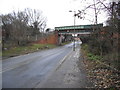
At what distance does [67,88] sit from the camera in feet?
24.5

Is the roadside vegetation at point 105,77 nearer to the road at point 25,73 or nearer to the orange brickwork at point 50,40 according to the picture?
the road at point 25,73

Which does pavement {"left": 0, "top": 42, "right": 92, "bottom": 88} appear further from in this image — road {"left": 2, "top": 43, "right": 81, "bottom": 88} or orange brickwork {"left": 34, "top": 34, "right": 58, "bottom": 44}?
orange brickwork {"left": 34, "top": 34, "right": 58, "bottom": 44}

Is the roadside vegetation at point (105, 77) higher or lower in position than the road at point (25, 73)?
higher

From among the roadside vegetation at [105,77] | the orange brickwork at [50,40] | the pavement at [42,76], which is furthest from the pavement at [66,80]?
the orange brickwork at [50,40]

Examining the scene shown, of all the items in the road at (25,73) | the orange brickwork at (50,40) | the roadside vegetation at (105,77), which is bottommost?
the road at (25,73)

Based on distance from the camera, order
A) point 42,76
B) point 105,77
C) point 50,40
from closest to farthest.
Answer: point 105,77, point 42,76, point 50,40

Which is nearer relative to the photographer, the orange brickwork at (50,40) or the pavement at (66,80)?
the pavement at (66,80)

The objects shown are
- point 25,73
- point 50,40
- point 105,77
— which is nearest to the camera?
point 105,77

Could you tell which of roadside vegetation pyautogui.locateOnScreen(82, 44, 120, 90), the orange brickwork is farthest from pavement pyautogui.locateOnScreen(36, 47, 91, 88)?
the orange brickwork

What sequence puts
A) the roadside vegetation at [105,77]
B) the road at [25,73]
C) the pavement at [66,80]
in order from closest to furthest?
the roadside vegetation at [105,77], the pavement at [66,80], the road at [25,73]

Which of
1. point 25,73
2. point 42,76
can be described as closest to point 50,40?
point 25,73

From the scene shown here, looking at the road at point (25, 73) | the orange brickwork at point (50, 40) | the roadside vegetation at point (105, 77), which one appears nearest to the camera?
the roadside vegetation at point (105, 77)

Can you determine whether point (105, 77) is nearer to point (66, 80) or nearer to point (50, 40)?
point (66, 80)

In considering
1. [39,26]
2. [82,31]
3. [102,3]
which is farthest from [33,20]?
[102,3]
